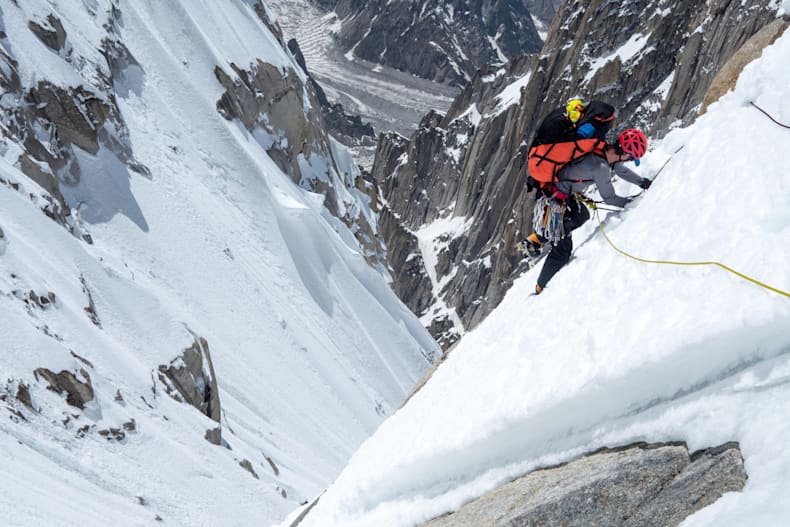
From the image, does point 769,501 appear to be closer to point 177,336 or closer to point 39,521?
point 39,521

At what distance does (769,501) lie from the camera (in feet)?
11.5

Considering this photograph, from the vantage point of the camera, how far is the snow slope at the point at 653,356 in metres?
4.19

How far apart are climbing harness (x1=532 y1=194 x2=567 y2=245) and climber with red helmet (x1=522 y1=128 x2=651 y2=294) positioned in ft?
0.05

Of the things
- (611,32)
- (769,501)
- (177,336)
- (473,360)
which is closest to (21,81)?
Answer: (177,336)

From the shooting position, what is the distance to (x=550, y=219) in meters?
7.76

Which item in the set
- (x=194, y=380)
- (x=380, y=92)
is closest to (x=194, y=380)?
(x=194, y=380)

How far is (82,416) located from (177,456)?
2189 mm

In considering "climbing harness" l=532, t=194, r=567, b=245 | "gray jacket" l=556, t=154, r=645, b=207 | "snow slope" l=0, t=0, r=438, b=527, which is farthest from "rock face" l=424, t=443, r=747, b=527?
"snow slope" l=0, t=0, r=438, b=527

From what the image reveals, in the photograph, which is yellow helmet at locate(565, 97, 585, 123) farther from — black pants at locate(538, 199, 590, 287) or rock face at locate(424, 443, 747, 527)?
rock face at locate(424, 443, 747, 527)

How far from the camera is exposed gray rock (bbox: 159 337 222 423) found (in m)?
17.6

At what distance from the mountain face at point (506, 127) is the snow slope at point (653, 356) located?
47687 mm

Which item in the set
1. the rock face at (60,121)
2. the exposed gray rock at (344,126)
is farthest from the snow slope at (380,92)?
the rock face at (60,121)

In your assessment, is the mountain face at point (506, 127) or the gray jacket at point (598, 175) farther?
the mountain face at point (506, 127)

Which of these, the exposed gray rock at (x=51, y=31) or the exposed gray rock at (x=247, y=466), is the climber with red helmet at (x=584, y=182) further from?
the exposed gray rock at (x=51, y=31)
